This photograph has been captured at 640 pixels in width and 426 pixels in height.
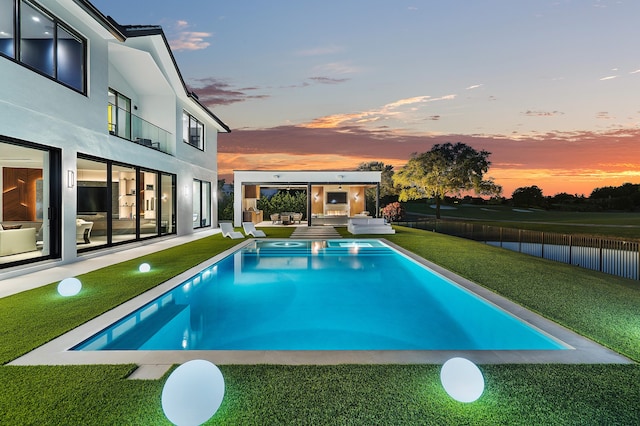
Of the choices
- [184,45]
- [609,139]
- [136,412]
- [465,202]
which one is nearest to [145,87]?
[184,45]

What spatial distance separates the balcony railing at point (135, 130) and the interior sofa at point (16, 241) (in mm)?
3683

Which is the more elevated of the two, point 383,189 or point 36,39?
point 36,39

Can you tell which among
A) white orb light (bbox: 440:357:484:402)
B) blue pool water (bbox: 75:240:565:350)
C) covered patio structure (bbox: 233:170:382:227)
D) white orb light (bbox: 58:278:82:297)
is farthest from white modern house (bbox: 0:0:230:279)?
white orb light (bbox: 440:357:484:402)

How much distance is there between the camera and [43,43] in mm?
8234

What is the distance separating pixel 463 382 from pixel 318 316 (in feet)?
10.2

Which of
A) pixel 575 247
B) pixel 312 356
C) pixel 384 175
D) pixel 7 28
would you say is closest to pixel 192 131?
pixel 7 28

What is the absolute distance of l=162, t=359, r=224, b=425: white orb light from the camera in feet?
7.89

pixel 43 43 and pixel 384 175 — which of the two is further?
pixel 384 175

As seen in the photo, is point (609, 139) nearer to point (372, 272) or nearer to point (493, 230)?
point (493, 230)

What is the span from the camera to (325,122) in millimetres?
30984

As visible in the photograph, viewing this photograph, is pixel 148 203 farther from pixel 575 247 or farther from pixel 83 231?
pixel 575 247

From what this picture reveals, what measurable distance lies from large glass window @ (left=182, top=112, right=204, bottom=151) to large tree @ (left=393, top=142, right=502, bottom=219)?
22151 mm

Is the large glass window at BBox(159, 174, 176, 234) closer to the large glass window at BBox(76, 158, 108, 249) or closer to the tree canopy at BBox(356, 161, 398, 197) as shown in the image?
the large glass window at BBox(76, 158, 108, 249)

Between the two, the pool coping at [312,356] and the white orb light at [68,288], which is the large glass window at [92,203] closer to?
the white orb light at [68,288]
